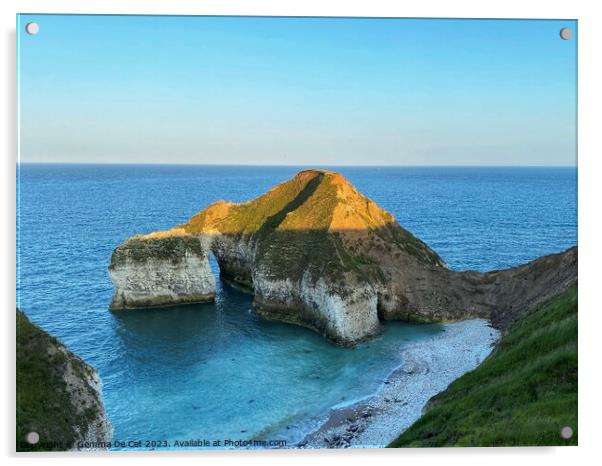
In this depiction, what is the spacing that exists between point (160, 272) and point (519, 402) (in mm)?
29076

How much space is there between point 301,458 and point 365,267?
21.8 meters

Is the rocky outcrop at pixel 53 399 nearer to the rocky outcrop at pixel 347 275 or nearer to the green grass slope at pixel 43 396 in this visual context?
the green grass slope at pixel 43 396

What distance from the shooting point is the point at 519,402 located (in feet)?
50.3

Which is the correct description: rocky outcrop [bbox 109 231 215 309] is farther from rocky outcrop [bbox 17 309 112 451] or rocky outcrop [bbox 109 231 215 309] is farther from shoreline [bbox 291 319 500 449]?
rocky outcrop [bbox 17 309 112 451]

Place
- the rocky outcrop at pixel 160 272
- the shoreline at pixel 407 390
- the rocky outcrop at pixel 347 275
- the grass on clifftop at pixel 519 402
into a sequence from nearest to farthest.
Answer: the grass on clifftop at pixel 519 402, the shoreline at pixel 407 390, the rocky outcrop at pixel 347 275, the rocky outcrop at pixel 160 272

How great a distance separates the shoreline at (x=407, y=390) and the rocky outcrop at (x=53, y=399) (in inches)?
312

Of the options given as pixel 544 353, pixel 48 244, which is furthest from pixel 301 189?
pixel 544 353

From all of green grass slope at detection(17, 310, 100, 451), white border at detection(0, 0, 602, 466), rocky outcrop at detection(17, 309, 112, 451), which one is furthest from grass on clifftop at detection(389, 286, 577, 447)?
green grass slope at detection(17, 310, 100, 451)

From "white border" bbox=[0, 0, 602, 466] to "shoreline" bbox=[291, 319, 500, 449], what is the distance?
5457mm

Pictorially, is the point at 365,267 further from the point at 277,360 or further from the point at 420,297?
the point at 277,360

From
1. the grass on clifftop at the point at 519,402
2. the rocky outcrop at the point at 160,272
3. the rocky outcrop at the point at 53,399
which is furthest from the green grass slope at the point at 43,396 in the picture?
the rocky outcrop at the point at 160,272

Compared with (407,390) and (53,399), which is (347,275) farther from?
(53,399)

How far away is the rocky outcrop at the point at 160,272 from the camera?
37.2 meters

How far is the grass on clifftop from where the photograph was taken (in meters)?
14.2
